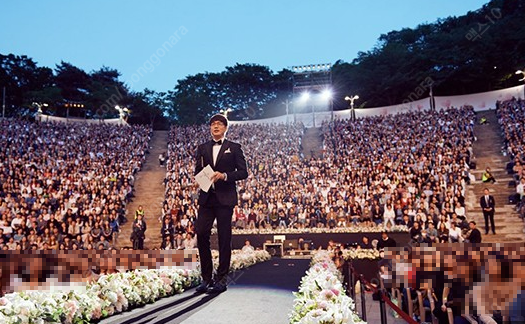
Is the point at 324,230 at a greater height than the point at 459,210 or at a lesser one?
lesser

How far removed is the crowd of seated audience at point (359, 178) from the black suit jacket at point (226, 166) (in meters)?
11.4

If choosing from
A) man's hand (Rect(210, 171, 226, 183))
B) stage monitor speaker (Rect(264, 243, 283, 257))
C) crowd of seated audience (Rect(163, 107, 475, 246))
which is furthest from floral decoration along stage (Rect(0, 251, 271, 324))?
stage monitor speaker (Rect(264, 243, 283, 257))

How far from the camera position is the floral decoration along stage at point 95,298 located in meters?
3.37

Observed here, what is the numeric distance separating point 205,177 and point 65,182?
2054cm

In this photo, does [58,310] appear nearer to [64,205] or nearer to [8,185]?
[64,205]

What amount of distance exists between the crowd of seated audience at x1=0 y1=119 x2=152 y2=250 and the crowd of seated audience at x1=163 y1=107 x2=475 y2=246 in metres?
2.57

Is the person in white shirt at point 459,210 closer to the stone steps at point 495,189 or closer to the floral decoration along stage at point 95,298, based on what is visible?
the stone steps at point 495,189

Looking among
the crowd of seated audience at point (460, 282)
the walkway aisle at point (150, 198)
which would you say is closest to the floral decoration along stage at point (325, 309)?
the crowd of seated audience at point (460, 282)

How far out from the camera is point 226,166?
511cm

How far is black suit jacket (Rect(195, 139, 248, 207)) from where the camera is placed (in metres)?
5.02

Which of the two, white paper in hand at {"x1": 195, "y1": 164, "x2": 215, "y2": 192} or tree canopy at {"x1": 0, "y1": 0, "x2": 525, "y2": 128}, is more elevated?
tree canopy at {"x1": 0, "y1": 0, "x2": 525, "y2": 128}

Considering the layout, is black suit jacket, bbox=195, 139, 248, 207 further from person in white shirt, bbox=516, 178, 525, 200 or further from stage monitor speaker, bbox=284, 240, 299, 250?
person in white shirt, bbox=516, 178, 525, 200

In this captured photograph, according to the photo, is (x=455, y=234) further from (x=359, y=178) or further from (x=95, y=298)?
(x=95, y=298)

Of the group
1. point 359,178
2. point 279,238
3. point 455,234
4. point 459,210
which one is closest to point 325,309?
point 455,234
